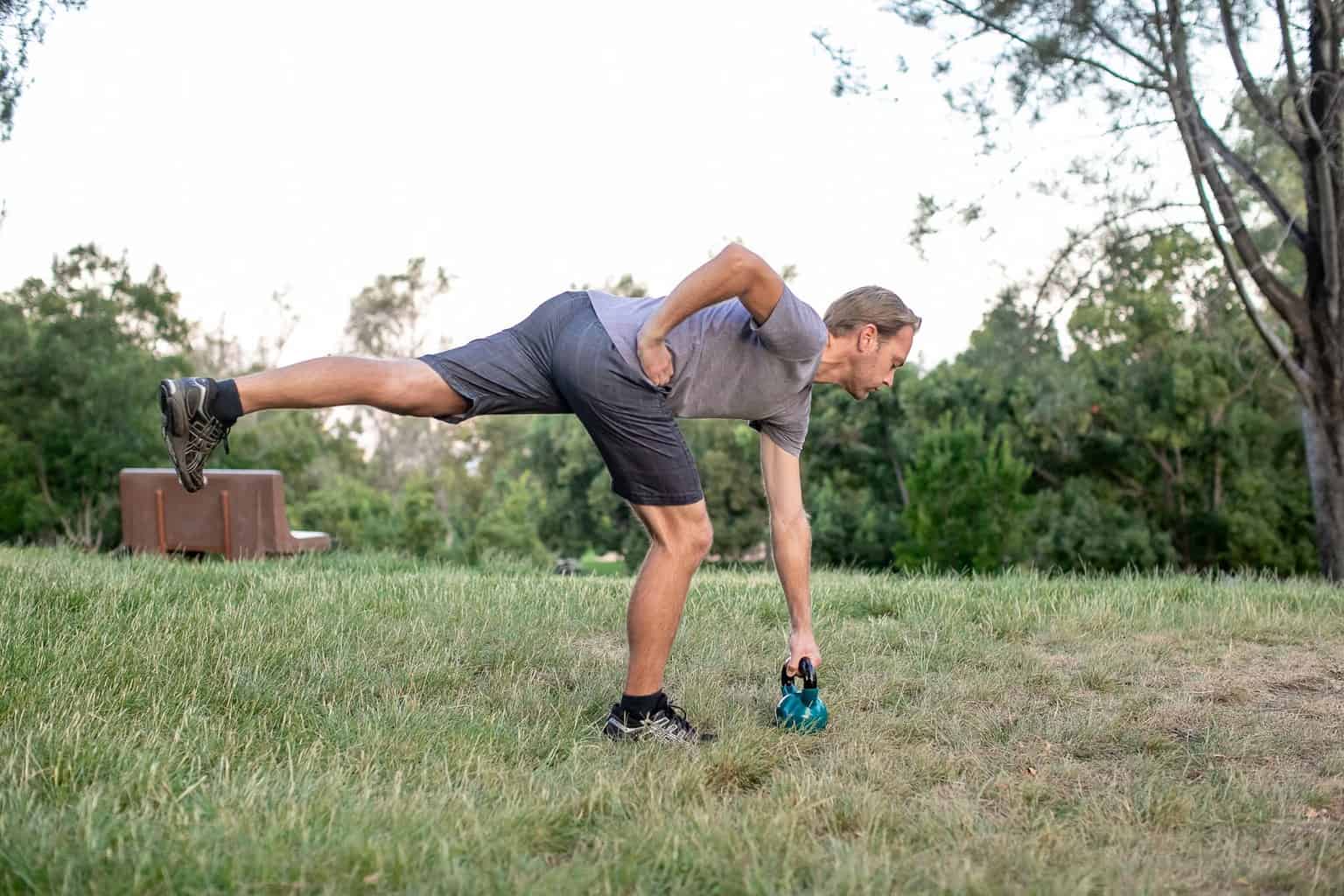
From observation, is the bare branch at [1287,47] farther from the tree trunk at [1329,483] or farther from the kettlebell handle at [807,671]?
the kettlebell handle at [807,671]

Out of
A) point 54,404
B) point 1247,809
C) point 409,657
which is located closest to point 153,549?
point 409,657

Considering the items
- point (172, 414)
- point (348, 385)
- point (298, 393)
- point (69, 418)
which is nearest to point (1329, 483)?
point (348, 385)

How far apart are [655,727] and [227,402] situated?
1.72 metres

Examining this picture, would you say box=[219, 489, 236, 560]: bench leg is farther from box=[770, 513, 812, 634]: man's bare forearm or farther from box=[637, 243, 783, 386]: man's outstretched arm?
box=[637, 243, 783, 386]: man's outstretched arm

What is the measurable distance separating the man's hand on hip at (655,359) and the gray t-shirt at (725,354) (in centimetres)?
3

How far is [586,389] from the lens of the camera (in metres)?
3.81

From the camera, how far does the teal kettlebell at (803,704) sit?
4.17 meters

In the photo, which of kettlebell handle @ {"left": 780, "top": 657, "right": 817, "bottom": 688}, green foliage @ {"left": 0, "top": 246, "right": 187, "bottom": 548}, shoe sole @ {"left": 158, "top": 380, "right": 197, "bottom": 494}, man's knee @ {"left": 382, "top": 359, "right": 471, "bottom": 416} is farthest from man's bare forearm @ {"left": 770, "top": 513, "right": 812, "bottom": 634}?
green foliage @ {"left": 0, "top": 246, "right": 187, "bottom": 548}

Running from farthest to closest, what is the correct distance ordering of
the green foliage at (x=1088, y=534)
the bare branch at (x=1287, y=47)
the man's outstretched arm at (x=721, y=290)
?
the green foliage at (x=1088, y=534) → the bare branch at (x=1287, y=47) → the man's outstretched arm at (x=721, y=290)

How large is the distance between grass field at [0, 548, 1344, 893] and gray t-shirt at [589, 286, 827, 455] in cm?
110

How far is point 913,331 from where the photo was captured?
13.6 ft

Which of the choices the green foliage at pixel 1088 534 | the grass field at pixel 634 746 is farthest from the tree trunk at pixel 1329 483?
the green foliage at pixel 1088 534

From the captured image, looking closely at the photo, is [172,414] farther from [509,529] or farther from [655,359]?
[509,529]

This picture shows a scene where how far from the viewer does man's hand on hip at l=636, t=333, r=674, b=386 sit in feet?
12.3
